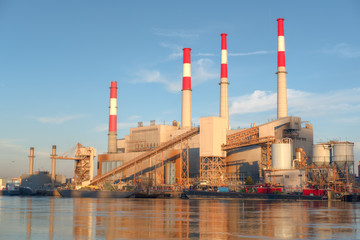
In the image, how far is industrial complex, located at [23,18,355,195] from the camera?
8281 centimetres

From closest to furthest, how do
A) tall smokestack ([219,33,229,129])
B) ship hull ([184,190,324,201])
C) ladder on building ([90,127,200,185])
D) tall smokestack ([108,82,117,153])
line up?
ship hull ([184,190,324,201])
ladder on building ([90,127,200,185])
tall smokestack ([219,33,229,129])
tall smokestack ([108,82,117,153])

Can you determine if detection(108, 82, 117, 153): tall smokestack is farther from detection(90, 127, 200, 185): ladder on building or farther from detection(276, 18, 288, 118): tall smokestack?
detection(276, 18, 288, 118): tall smokestack

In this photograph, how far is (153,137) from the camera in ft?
423

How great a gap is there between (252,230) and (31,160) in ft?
513

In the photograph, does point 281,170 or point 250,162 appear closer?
point 281,170

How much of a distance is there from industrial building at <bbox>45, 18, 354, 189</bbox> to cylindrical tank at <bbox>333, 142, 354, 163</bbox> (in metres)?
0.19

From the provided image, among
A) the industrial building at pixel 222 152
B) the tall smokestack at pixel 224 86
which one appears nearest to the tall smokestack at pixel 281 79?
the industrial building at pixel 222 152

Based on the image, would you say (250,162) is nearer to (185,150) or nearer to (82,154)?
(185,150)

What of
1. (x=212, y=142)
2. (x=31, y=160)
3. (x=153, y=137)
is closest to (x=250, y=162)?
(x=212, y=142)

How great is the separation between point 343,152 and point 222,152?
2821 centimetres

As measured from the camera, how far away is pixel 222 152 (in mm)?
100625

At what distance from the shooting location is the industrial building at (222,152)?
85.9m

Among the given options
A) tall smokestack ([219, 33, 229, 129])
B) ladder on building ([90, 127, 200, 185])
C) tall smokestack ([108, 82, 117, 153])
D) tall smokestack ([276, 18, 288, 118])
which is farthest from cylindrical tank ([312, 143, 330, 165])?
tall smokestack ([108, 82, 117, 153])


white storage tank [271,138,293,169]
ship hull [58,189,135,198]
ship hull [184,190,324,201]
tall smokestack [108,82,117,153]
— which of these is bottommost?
ship hull [58,189,135,198]
